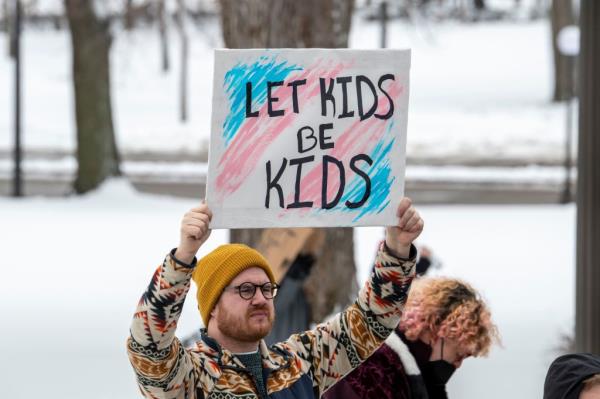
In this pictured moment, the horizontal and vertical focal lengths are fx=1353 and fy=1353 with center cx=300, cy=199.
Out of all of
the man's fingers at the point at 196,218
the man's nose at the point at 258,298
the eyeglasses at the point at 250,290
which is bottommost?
the man's nose at the point at 258,298

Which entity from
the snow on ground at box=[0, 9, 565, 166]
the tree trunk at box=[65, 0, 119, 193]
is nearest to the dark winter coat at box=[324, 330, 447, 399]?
the tree trunk at box=[65, 0, 119, 193]

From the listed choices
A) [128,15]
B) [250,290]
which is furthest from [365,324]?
[128,15]

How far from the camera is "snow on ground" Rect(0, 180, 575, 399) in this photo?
28.0 ft

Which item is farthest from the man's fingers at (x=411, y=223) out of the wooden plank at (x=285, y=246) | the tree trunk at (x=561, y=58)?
the tree trunk at (x=561, y=58)

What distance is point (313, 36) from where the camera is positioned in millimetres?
8539

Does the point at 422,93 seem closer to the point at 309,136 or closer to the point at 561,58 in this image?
the point at 561,58

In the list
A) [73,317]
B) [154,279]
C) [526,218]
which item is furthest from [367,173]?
[526,218]

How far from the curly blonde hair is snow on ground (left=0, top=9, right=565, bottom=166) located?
24773mm

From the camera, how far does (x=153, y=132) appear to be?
37.0 m

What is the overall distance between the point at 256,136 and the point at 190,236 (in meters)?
0.42

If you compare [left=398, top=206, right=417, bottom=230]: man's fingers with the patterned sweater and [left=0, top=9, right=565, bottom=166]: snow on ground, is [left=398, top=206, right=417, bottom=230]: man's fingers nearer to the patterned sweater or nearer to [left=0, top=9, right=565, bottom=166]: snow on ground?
the patterned sweater

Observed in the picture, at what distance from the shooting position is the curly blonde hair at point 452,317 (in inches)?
147

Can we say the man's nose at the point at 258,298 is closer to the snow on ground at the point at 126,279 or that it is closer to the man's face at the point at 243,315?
the man's face at the point at 243,315

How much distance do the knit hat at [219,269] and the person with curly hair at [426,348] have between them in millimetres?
558
